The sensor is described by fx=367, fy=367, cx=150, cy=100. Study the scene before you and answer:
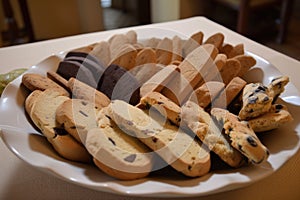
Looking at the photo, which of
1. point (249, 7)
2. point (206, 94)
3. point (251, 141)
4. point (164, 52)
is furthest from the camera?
point (249, 7)

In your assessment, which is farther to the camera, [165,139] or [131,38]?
[131,38]

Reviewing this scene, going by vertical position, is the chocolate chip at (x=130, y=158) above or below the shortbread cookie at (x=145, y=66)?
below

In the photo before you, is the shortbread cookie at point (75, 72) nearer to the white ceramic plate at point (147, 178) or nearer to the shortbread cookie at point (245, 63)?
the white ceramic plate at point (147, 178)

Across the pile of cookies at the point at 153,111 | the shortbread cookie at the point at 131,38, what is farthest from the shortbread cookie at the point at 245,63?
the shortbread cookie at the point at 131,38

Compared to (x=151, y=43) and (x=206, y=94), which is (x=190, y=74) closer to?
(x=206, y=94)

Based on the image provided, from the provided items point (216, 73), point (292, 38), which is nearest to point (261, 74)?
point (216, 73)

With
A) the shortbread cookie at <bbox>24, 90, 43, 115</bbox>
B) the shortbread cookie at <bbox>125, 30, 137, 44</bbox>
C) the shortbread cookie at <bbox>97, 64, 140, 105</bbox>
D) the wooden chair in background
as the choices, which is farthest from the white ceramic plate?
the wooden chair in background

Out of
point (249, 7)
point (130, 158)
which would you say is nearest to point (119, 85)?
point (130, 158)
